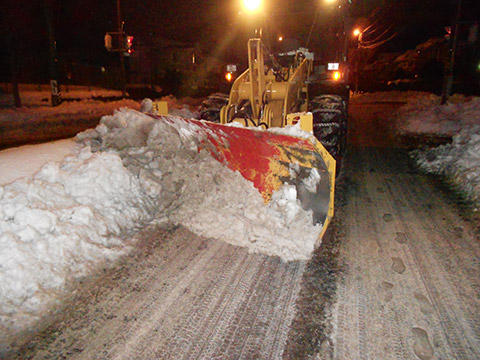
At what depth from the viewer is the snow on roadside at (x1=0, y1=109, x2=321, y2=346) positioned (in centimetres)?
327

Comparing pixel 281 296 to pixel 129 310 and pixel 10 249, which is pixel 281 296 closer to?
pixel 129 310

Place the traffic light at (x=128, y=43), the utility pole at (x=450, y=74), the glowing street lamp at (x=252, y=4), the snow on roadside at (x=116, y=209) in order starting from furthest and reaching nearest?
the traffic light at (x=128, y=43) → the utility pole at (x=450, y=74) → the glowing street lamp at (x=252, y=4) → the snow on roadside at (x=116, y=209)

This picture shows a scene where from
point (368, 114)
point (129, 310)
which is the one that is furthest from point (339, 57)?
point (368, 114)

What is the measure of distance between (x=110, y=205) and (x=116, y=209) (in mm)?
92

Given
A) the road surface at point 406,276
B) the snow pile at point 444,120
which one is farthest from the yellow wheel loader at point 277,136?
the snow pile at point 444,120

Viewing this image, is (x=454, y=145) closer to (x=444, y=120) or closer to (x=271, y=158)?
(x=444, y=120)

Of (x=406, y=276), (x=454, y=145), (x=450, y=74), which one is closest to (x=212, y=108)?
(x=406, y=276)

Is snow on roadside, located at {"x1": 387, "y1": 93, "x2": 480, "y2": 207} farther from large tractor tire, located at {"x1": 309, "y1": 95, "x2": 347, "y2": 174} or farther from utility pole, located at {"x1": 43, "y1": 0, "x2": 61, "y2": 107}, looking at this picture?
utility pole, located at {"x1": 43, "y1": 0, "x2": 61, "y2": 107}

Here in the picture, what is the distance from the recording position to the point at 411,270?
3.72 metres

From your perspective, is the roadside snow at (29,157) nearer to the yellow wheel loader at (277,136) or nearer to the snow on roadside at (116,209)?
the snow on roadside at (116,209)

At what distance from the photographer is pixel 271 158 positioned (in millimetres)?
4852

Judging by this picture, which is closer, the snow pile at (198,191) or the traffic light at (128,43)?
the snow pile at (198,191)

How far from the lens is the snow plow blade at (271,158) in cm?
436

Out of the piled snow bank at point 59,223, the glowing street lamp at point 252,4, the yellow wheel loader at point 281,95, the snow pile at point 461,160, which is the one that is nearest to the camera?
the piled snow bank at point 59,223
